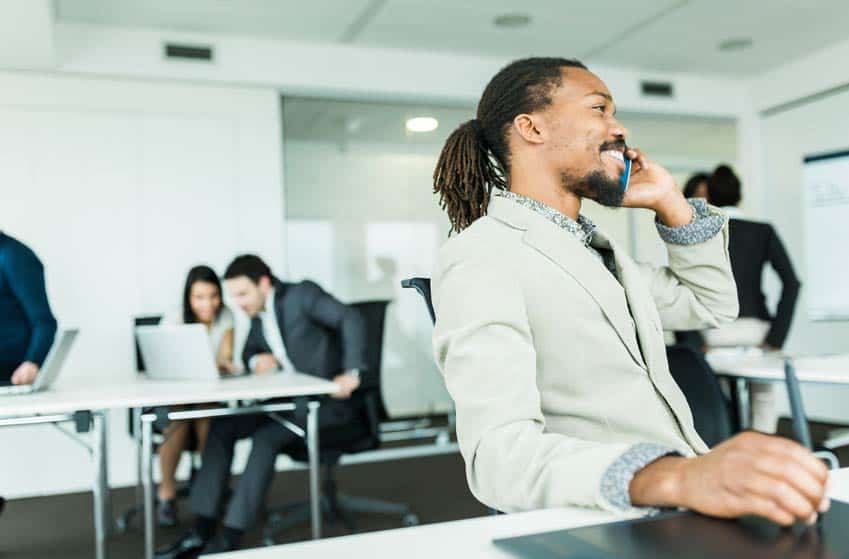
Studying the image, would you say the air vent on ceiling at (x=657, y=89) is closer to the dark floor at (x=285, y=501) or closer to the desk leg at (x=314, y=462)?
the dark floor at (x=285, y=501)

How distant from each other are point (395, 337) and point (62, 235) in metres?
2.19

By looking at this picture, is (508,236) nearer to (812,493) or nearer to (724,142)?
(812,493)

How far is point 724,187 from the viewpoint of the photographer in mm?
3561

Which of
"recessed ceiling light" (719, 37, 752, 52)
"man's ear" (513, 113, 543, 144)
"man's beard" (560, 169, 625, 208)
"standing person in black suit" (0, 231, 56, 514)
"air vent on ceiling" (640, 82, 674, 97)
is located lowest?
"standing person in black suit" (0, 231, 56, 514)

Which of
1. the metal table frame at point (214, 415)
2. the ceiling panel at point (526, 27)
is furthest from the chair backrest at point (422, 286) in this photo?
the ceiling panel at point (526, 27)

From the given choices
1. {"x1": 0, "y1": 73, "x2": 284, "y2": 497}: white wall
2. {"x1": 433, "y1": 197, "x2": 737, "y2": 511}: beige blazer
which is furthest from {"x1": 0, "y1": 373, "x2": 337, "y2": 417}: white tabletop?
{"x1": 433, "y1": 197, "x2": 737, "y2": 511}: beige blazer

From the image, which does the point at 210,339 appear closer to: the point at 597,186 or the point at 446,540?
the point at 597,186

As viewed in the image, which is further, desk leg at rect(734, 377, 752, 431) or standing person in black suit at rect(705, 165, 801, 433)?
standing person in black suit at rect(705, 165, 801, 433)

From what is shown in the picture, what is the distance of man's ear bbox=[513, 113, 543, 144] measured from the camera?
50.3 inches

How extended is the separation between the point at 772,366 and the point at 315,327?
6.34 feet

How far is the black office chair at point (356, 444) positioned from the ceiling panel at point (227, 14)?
77.1 inches

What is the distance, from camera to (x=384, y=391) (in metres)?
5.48

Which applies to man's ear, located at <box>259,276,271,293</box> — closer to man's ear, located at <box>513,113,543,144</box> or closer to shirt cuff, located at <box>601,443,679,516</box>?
man's ear, located at <box>513,113,543,144</box>

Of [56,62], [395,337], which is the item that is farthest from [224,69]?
[395,337]
